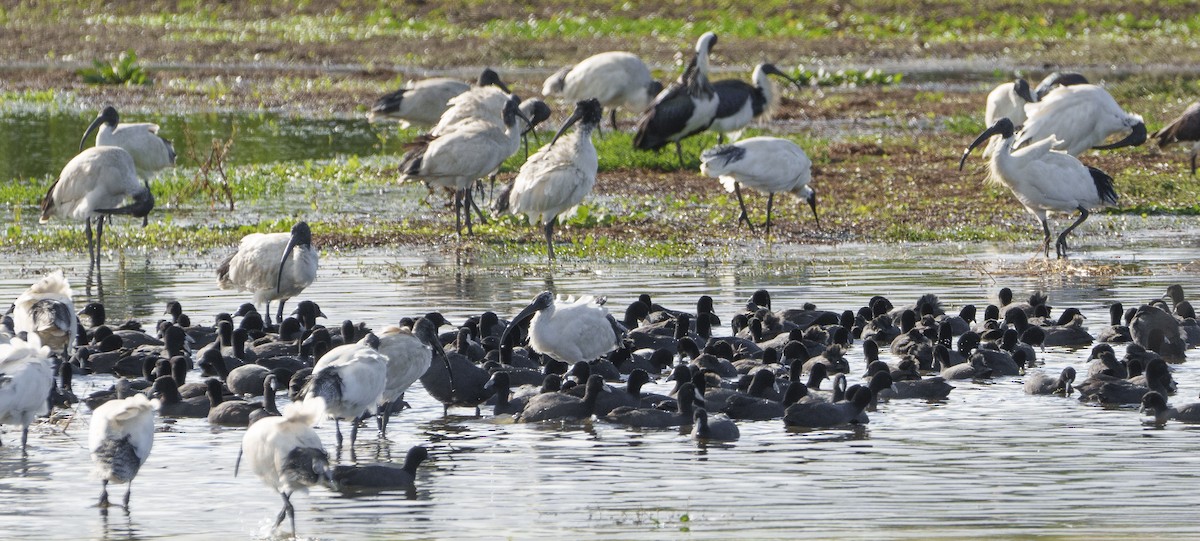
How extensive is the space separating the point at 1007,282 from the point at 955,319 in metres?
3.27

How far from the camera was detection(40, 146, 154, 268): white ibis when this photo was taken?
63.0 feet

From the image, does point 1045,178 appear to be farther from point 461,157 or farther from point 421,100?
point 421,100

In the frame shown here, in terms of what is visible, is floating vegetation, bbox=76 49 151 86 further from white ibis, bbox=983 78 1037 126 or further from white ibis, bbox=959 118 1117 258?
white ibis, bbox=959 118 1117 258

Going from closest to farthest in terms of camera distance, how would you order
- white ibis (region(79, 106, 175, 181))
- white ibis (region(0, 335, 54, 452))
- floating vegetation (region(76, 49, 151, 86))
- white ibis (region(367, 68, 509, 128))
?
white ibis (region(0, 335, 54, 452)) → white ibis (region(79, 106, 175, 181)) → white ibis (region(367, 68, 509, 128)) → floating vegetation (region(76, 49, 151, 86))

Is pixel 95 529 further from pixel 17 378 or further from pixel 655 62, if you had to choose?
pixel 655 62

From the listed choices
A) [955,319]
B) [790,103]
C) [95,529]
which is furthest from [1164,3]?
[95,529]

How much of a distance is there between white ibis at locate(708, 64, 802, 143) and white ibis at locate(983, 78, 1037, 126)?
3.63m

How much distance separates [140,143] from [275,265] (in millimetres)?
8577

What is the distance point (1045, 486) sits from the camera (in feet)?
32.7

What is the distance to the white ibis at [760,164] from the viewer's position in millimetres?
20922

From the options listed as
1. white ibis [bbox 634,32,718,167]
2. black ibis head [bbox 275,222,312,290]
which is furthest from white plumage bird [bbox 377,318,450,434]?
Answer: white ibis [bbox 634,32,718,167]

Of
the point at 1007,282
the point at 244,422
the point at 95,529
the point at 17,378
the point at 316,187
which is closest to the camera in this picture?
the point at 95,529

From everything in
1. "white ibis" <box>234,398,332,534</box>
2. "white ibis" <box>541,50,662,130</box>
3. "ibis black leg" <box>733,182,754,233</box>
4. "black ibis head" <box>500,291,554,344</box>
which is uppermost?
"white ibis" <box>541,50,662,130</box>

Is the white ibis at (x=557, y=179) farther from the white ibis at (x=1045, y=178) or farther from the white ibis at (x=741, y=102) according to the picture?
the white ibis at (x=741, y=102)
